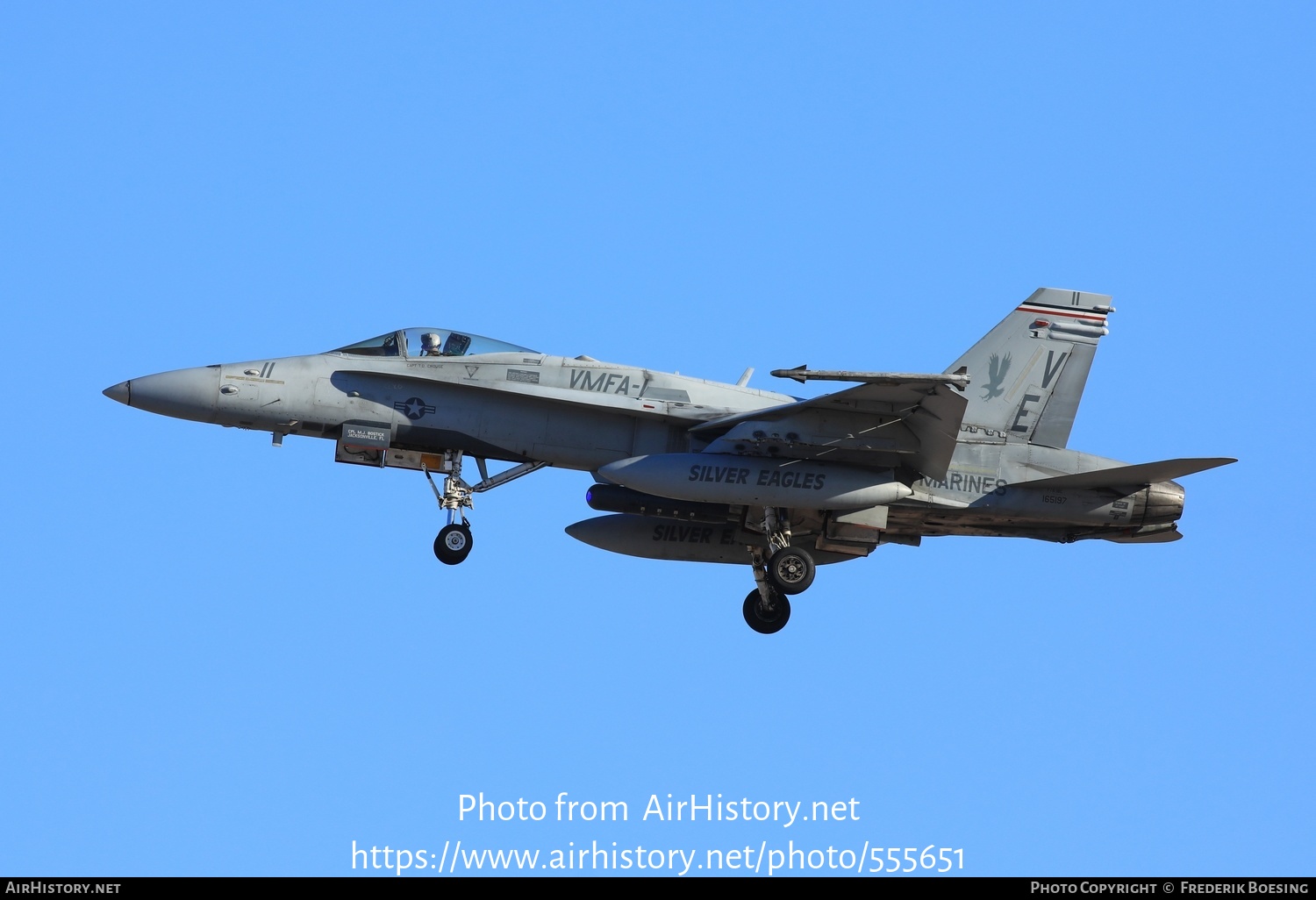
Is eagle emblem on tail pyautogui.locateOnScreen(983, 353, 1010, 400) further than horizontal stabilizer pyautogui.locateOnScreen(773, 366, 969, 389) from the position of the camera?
Yes

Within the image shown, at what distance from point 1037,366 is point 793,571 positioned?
428cm

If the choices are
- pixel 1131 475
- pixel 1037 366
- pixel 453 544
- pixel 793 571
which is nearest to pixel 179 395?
pixel 453 544

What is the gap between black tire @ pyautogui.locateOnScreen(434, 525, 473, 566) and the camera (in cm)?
2031

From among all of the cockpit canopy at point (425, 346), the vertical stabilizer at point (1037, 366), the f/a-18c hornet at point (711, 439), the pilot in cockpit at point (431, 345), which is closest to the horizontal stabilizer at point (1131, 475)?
the f/a-18c hornet at point (711, 439)

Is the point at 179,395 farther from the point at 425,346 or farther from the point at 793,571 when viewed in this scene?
the point at 793,571

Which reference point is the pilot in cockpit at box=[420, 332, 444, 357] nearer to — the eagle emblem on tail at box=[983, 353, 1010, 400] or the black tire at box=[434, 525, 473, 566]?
the black tire at box=[434, 525, 473, 566]

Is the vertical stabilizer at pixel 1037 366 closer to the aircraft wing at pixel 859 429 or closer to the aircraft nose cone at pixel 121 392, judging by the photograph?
the aircraft wing at pixel 859 429

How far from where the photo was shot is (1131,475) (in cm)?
2031

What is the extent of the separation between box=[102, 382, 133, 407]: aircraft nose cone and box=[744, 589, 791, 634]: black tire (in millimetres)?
8214

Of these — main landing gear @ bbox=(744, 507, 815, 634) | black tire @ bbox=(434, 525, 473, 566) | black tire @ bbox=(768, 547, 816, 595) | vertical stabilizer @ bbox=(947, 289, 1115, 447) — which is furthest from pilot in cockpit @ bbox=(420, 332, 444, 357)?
vertical stabilizer @ bbox=(947, 289, 1115, 447)

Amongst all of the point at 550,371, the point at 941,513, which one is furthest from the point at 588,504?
the point at 941,513

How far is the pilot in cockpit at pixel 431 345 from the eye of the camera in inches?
816
